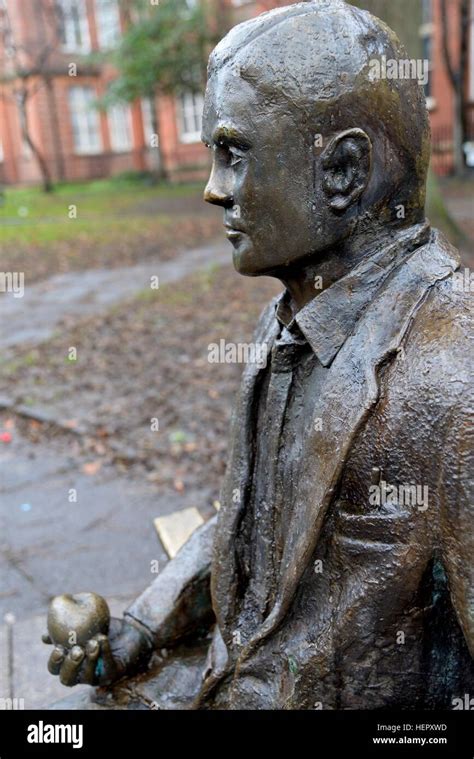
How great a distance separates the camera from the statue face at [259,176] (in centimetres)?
Answer: 152

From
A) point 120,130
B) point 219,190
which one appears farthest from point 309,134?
point 120,130

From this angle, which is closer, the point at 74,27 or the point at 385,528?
the point at 385,528

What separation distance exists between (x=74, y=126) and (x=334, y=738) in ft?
119

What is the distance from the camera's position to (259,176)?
1553 millimetres

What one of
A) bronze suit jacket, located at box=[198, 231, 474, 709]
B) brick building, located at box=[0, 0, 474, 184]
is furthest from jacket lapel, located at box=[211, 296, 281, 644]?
brick building, located at box=[0, 0, 474, 184]

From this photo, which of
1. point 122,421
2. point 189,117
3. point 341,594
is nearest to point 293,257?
point 341,594

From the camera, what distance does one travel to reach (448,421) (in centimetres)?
140

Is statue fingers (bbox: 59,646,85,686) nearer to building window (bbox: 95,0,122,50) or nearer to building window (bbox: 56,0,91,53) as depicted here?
building window (bbox: 95,0,122,50)

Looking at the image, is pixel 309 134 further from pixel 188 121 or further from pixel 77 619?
pixel 188 121

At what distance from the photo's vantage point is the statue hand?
A: 6.70ft

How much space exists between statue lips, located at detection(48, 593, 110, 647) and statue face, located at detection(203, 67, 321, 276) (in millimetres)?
1078

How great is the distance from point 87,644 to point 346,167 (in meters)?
1.40

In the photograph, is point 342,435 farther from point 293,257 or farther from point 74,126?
point 74,126

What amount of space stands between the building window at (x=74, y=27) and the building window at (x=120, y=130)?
3.07 m
